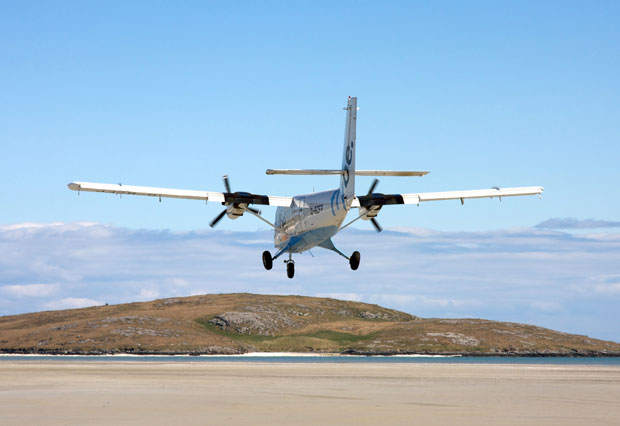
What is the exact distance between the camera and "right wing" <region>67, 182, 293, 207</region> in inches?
2163

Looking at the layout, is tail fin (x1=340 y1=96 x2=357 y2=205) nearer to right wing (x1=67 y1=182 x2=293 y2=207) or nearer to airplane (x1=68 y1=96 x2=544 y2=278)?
airplane (x1=68 y1=96 x2=544 y2=278)

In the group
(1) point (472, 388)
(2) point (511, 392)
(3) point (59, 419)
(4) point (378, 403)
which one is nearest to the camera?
(3) point (59, 419)

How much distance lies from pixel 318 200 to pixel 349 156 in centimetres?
394

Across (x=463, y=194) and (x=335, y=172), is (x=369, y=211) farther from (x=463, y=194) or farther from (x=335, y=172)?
(x=463, y=194)

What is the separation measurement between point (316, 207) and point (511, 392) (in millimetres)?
19654

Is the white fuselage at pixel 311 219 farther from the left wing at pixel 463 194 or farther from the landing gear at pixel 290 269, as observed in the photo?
the left wing at pixel 463 194

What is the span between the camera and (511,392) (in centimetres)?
4475

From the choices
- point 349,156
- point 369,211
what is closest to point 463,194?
point 369,211

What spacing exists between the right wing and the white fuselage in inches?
66.4

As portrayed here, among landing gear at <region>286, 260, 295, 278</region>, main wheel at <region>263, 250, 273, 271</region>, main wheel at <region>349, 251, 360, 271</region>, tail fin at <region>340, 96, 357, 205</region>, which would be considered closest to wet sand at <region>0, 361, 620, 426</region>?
main wheel at <region>349, 251, 360, 271</region>

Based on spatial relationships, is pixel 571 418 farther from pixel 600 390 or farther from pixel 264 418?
pixel 600 390

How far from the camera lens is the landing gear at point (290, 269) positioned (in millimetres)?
63656

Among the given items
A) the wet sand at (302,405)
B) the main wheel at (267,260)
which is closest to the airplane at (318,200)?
the main wheel at (267,260)

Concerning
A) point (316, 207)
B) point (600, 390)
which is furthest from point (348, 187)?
point (600, 390)
